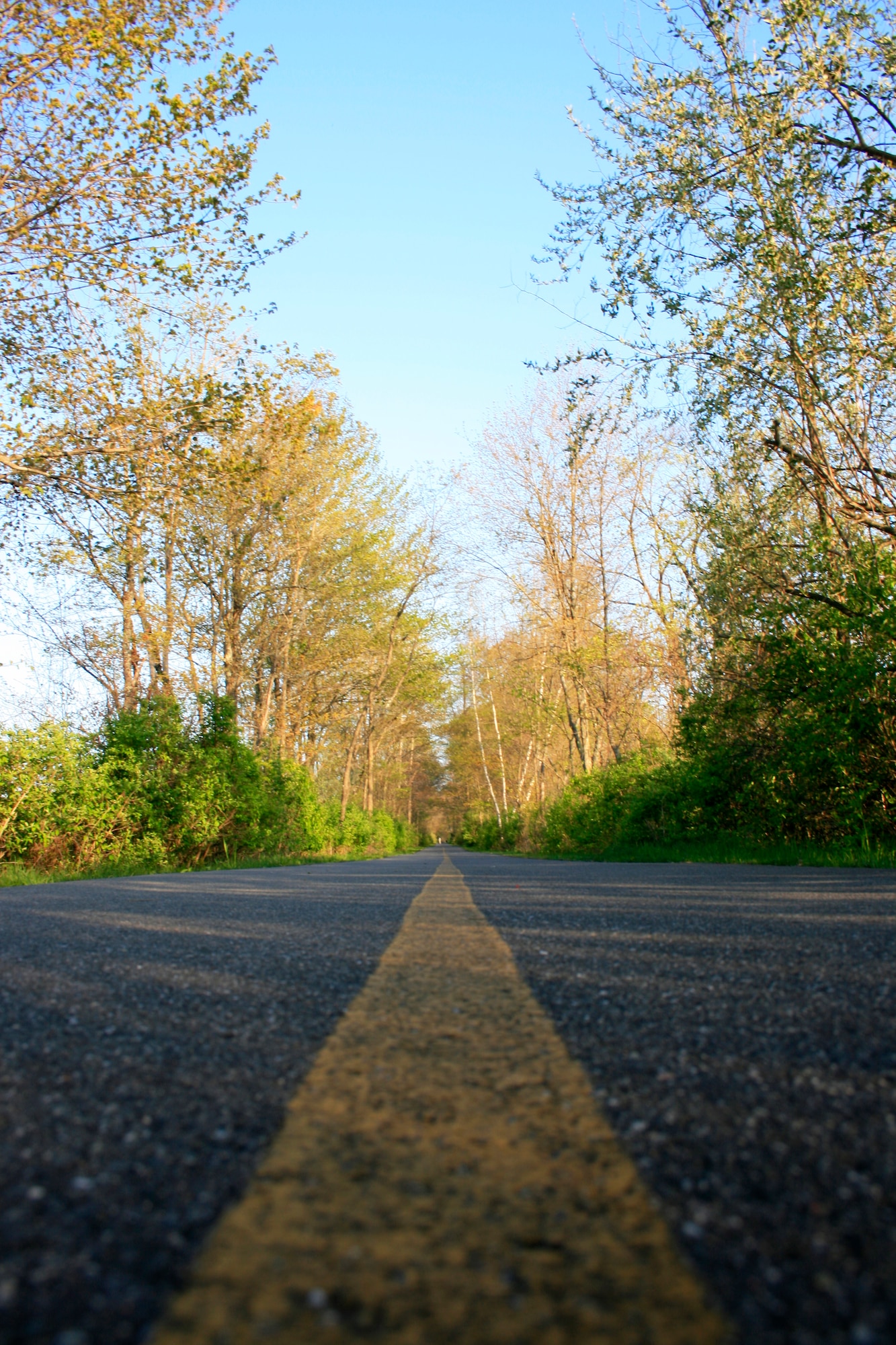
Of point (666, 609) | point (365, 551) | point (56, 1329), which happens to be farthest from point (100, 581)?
point (56, 1329)

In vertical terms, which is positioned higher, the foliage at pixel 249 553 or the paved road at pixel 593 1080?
the foliage at pixel 249 553

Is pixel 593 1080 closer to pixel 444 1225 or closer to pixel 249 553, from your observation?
pixel 444 1225

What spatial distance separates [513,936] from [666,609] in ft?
64.4

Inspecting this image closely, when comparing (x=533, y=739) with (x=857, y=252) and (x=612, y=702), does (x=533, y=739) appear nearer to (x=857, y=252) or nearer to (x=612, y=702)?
(x=612, y=702)

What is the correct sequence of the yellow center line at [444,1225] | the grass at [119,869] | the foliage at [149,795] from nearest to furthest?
the yellow center line at [444,1225], the grass at [119,869], the foliage at [149,795]

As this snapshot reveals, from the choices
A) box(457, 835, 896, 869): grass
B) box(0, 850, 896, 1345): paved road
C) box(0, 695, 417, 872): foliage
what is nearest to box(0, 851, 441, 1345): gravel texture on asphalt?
box(0, 850, 896, 1345): paved road

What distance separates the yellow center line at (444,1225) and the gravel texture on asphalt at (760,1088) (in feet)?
0.20

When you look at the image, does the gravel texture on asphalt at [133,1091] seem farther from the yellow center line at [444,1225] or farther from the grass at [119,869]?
the grass at [119,869]

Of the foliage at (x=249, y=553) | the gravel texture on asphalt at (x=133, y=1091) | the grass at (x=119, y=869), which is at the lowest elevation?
the grass at (x=119, y=869)

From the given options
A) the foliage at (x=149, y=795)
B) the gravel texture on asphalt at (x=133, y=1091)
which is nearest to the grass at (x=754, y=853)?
the gravel texture on asphalt at (x=133, y=1091)

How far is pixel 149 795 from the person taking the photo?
12.1 m

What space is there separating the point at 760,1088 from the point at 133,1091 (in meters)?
1.10

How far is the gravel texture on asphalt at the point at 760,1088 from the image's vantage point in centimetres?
84

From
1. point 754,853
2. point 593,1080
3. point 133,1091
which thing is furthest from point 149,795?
point 593,1080
